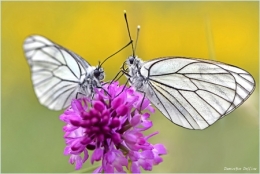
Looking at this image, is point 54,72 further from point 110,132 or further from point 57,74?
point 110,132

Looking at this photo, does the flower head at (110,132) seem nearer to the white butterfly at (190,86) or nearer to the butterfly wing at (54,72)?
the butterfly wing at (54,72)

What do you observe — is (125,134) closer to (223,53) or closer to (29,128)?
(29,128)

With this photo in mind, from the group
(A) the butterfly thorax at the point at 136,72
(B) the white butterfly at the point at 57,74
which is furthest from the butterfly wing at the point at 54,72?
(A) the butterfly thorax at the point at 136,72

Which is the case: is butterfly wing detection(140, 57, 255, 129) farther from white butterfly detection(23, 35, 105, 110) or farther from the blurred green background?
the blurred green background

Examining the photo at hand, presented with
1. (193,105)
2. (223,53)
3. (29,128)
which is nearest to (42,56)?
(193,105)

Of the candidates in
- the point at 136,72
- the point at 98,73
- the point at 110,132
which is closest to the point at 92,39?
the point at 136,72

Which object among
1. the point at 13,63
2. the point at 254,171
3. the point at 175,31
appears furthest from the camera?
the point at 175,31

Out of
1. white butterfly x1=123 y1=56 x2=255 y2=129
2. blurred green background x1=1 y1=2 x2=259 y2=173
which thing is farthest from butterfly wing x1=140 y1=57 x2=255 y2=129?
blurred green background x1=1 y1=2 x2=259 y2=173
